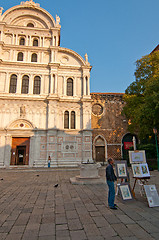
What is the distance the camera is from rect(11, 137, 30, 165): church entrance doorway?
21250 millimetres

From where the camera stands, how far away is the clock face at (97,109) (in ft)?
87.2

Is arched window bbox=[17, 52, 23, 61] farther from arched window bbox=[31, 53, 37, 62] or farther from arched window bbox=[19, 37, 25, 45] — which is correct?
arched window bbox=[19, 37, 25, 45]

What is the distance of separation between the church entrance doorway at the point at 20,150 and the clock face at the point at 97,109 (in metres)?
11.2

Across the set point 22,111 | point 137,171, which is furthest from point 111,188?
point 22,111

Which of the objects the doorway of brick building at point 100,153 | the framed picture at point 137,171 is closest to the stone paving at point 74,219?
the framed picture at point 137,171

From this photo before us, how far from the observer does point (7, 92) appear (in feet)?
73.3

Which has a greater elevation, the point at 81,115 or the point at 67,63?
the point at 67,63

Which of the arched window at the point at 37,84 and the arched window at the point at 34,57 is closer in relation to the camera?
the arched window at the point at 37,84

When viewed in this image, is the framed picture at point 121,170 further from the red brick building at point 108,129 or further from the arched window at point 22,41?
the arched window at point 22,41

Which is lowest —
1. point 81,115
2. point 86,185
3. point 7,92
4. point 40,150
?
point 86,185

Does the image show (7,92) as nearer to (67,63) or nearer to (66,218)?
(67,63)

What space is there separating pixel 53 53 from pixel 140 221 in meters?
24.5

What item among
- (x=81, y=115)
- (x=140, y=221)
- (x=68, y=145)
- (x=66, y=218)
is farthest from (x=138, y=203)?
(x=81, y=115)

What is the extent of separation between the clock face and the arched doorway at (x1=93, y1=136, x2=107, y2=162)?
13.4ft
